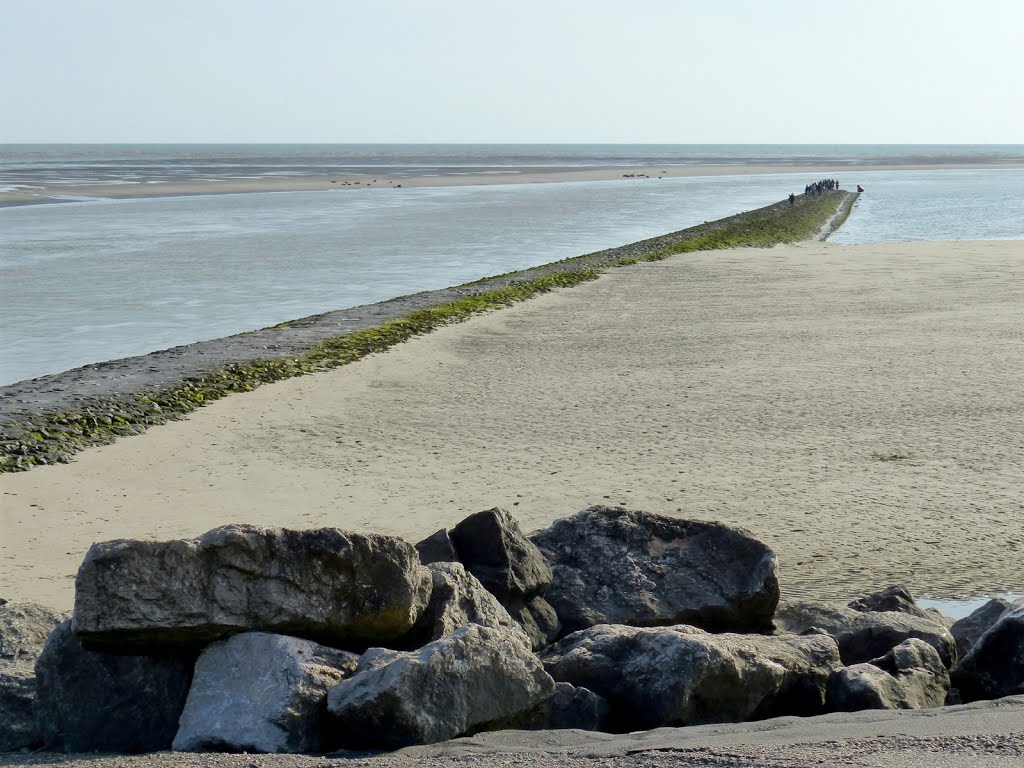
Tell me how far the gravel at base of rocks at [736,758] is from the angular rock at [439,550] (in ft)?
7.48

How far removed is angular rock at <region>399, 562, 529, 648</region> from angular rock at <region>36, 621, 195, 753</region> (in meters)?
1.34

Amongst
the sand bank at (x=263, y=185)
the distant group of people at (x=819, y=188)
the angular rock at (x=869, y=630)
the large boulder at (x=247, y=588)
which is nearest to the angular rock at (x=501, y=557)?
the large boulder at (x=247, y=588)

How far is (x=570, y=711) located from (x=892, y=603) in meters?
3.07

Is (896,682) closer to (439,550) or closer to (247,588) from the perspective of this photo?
(439,550)

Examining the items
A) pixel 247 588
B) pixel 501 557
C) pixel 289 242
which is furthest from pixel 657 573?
pixel 289 242

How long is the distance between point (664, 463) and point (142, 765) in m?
8.59

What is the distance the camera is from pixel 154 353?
1969cm

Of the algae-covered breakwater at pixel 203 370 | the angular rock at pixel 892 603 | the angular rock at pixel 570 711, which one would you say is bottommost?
the algae-covered breakwater at pixel 203 370

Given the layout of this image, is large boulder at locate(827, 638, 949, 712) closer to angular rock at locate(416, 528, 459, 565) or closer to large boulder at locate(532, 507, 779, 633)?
large boulder at locate(532, 507, 779, 633)

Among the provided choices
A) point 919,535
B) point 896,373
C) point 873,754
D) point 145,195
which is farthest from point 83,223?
point 873,754

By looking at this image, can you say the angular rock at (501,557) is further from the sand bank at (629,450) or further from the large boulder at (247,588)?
the sand bank at (629,450)

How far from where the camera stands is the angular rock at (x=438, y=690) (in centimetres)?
571

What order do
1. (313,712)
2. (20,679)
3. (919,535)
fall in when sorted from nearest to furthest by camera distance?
(313,712)
(20,679)
(919,535)

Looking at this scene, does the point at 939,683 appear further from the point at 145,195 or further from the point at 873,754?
the point at 145,195
